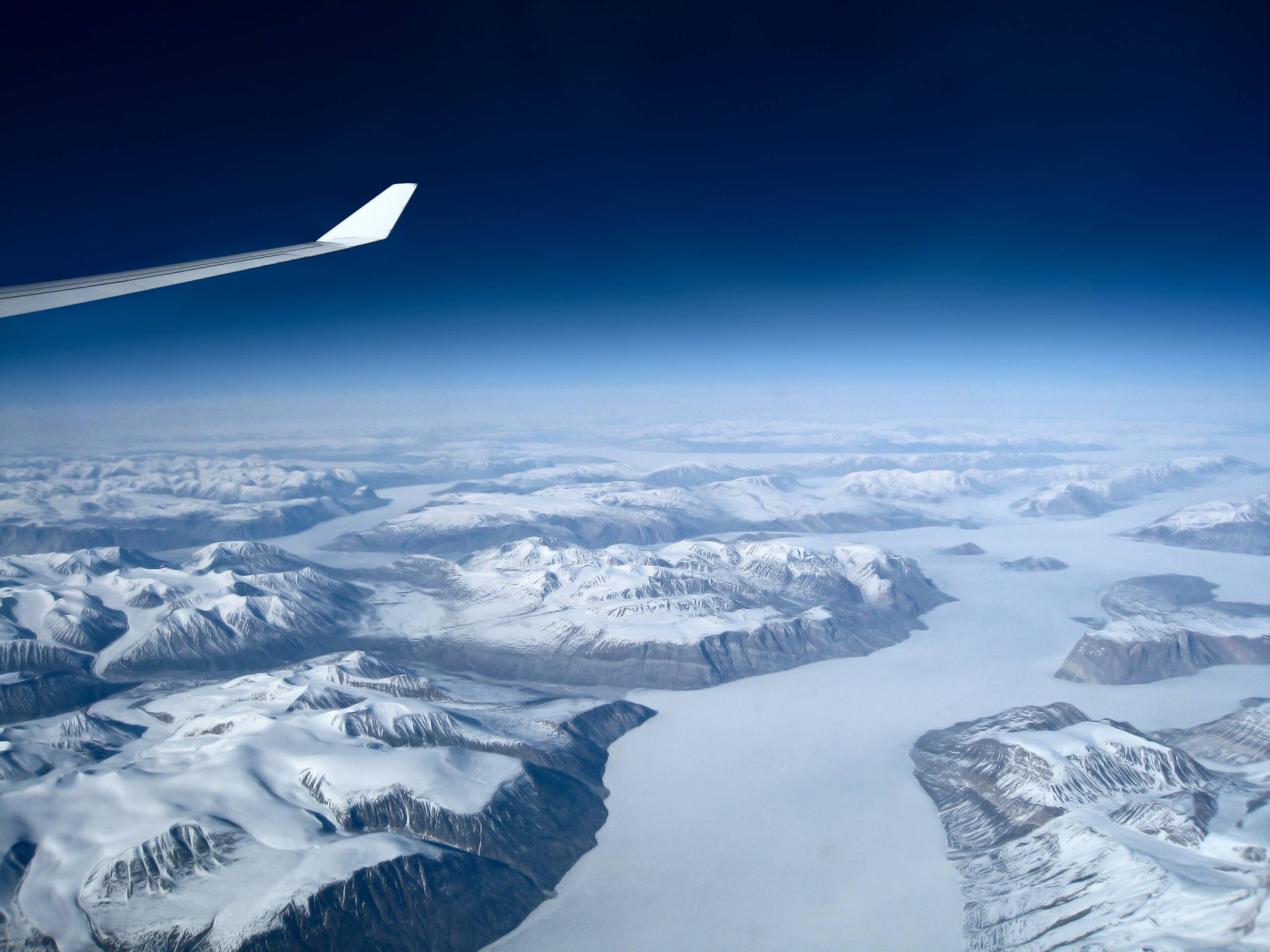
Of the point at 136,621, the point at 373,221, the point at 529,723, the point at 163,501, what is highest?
the point at 373,221

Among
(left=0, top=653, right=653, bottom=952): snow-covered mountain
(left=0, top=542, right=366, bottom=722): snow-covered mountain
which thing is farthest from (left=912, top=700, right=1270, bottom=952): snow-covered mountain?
(left=0, top=542, right=366, bottom=722): snow-covered mountain

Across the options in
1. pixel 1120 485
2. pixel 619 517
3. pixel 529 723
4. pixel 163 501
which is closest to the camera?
pixel 529 723

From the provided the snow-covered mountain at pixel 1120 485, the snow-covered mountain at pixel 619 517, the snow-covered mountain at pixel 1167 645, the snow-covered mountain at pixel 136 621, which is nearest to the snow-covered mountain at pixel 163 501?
the snow-covered mountain at pixel 619 517

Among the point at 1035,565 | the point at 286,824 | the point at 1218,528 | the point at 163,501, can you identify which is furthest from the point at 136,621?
the point at 1218,528

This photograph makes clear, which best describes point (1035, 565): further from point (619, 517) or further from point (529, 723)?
point (529, 723)

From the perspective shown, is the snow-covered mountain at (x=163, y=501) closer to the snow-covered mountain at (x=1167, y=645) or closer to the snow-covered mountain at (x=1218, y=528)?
the snow-covered mountain at (x=1167, y=645)

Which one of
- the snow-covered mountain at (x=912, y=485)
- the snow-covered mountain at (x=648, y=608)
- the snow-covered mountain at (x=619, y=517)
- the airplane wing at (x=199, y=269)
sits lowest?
the snow-covered mountain at (x=648, y=608)
